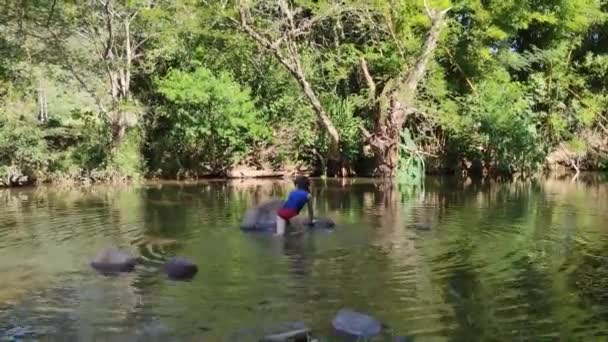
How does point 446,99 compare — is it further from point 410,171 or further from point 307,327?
point 307,327

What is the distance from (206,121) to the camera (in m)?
30.0

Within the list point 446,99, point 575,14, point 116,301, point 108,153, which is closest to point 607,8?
point 575,14

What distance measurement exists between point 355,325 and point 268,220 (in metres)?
7.40

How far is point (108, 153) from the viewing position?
97.6 feet

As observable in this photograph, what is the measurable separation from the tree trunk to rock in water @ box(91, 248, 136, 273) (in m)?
18.8

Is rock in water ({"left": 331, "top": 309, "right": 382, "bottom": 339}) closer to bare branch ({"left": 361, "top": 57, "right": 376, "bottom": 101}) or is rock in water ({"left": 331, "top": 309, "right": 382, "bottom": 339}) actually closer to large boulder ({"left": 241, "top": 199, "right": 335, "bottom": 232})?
large boulder ({"left": 241, "top": 199, "right": 335, "bottom": 232})


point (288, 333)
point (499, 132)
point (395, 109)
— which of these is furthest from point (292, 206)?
point (499, 132)

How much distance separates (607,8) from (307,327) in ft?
111

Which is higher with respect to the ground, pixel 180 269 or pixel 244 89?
pixel 244 89

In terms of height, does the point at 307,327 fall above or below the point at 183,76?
below

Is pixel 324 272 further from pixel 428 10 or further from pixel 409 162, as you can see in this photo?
pixel 428 10

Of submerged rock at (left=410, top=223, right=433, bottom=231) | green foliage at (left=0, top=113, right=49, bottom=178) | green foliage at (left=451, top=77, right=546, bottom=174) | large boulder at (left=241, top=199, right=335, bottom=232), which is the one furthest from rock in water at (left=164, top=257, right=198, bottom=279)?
green foliage at (left=451, top=77, right=546, bottom=174)

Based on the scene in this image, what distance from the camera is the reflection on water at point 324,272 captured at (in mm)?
8531

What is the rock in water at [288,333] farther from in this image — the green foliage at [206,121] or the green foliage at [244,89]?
the green foliage at [206,121]
